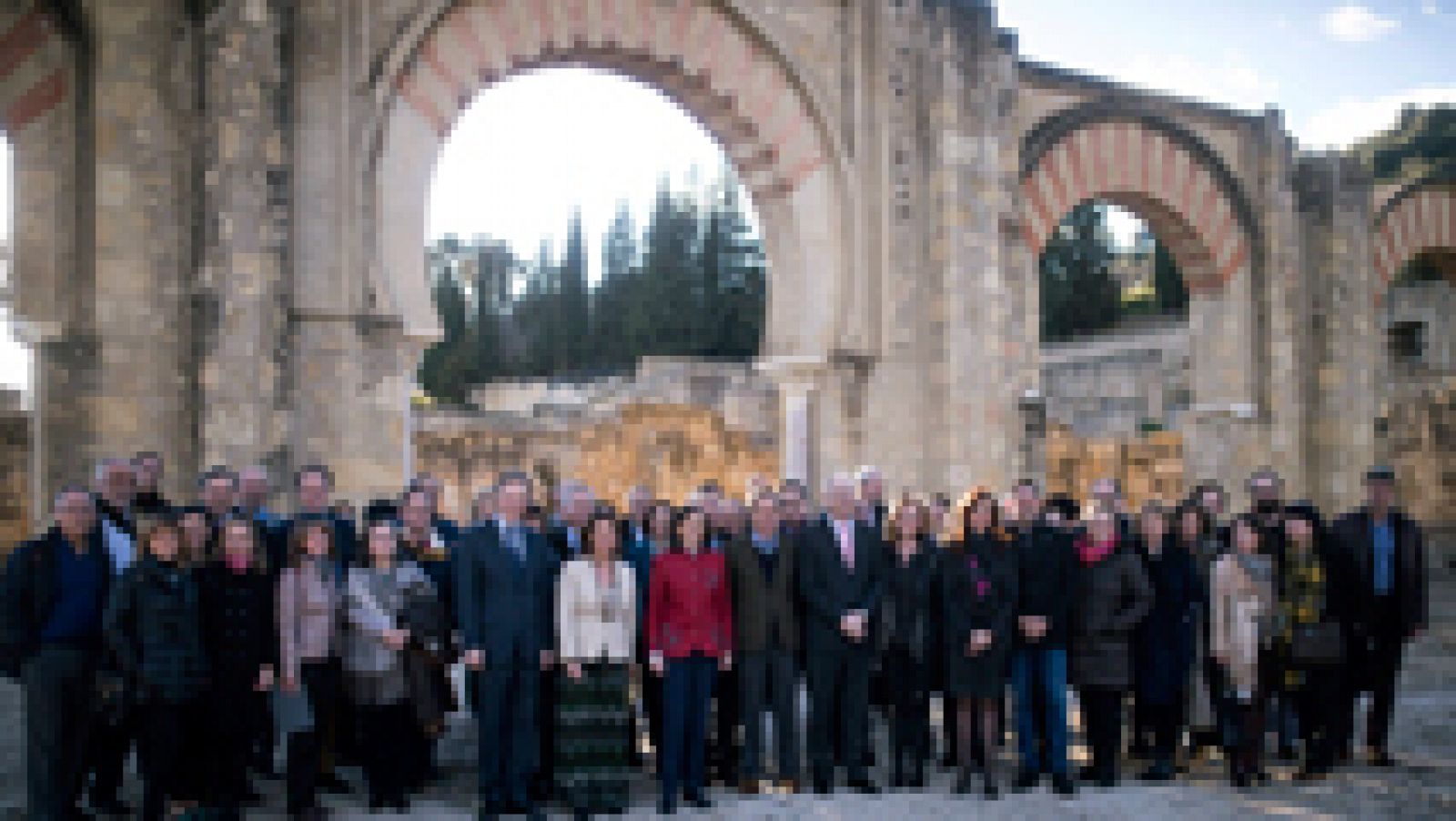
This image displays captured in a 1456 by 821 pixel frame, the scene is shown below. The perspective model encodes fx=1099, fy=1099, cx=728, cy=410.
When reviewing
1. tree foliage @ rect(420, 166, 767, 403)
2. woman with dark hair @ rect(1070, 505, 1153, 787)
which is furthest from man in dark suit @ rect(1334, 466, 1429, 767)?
tree foliage @ rect(420, 166, 767, 403)

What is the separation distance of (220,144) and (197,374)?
136 cm

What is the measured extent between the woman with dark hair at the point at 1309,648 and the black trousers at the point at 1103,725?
2.84ft

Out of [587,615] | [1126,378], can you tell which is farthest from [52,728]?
[1126,378]

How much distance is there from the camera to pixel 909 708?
522cm

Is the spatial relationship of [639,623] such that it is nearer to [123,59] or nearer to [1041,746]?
[1041,746]

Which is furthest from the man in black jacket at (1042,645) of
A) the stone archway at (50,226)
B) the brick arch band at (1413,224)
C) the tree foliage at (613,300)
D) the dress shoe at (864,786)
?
the tree foliage at (613,300)

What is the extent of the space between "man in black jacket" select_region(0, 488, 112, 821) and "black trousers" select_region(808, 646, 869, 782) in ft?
10.00

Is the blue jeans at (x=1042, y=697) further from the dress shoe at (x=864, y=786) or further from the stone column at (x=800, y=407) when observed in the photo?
the stone column at (x=800, y=407)

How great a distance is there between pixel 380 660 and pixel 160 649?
34.8 inches

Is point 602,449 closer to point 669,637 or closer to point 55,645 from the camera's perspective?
point 669,637

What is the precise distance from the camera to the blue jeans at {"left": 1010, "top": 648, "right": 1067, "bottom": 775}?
5098mm

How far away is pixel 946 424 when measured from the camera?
895 cm

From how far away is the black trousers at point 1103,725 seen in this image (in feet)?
16.9

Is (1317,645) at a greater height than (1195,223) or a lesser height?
lesser
